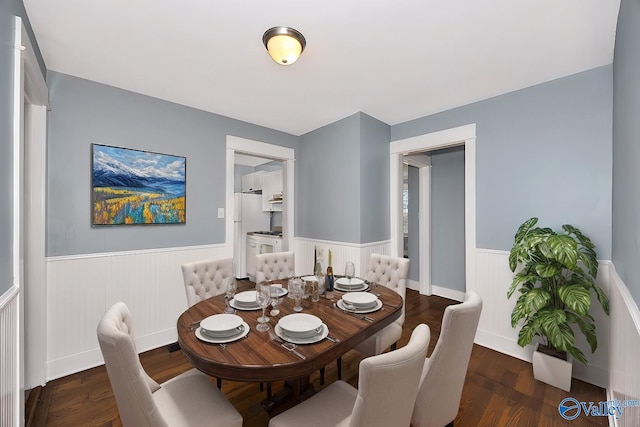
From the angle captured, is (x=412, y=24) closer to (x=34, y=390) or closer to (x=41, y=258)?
(x=41, y=258)

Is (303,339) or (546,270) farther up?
(546,270)

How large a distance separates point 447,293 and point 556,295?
212 centimetres

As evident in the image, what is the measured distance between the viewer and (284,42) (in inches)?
68.6

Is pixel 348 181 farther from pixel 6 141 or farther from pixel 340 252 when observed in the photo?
pixel 6 141

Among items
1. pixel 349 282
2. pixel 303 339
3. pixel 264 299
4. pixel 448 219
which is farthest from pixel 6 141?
pixel 448 219

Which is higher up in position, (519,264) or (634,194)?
(634,194)

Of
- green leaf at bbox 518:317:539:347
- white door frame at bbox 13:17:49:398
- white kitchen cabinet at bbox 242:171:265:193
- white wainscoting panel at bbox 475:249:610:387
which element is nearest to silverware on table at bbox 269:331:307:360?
green leaf at bbox 518:317:539:347

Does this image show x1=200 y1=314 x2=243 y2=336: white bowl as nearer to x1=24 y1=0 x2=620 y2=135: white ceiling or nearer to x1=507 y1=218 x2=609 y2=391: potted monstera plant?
x1=24 y1=0 x2=620 y2=135: white ceiling

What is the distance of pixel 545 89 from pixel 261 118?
9.80 ft

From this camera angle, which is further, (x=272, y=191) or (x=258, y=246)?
(x=272, y=191)

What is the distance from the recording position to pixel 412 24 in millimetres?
1728

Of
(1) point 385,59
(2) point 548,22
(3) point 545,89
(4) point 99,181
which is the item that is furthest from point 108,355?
(3) point 545,89

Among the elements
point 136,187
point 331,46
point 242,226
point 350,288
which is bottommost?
point 350,288

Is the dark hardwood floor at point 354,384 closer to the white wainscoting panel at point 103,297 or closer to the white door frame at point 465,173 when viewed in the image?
the white wainscoting panel at point 103,297
